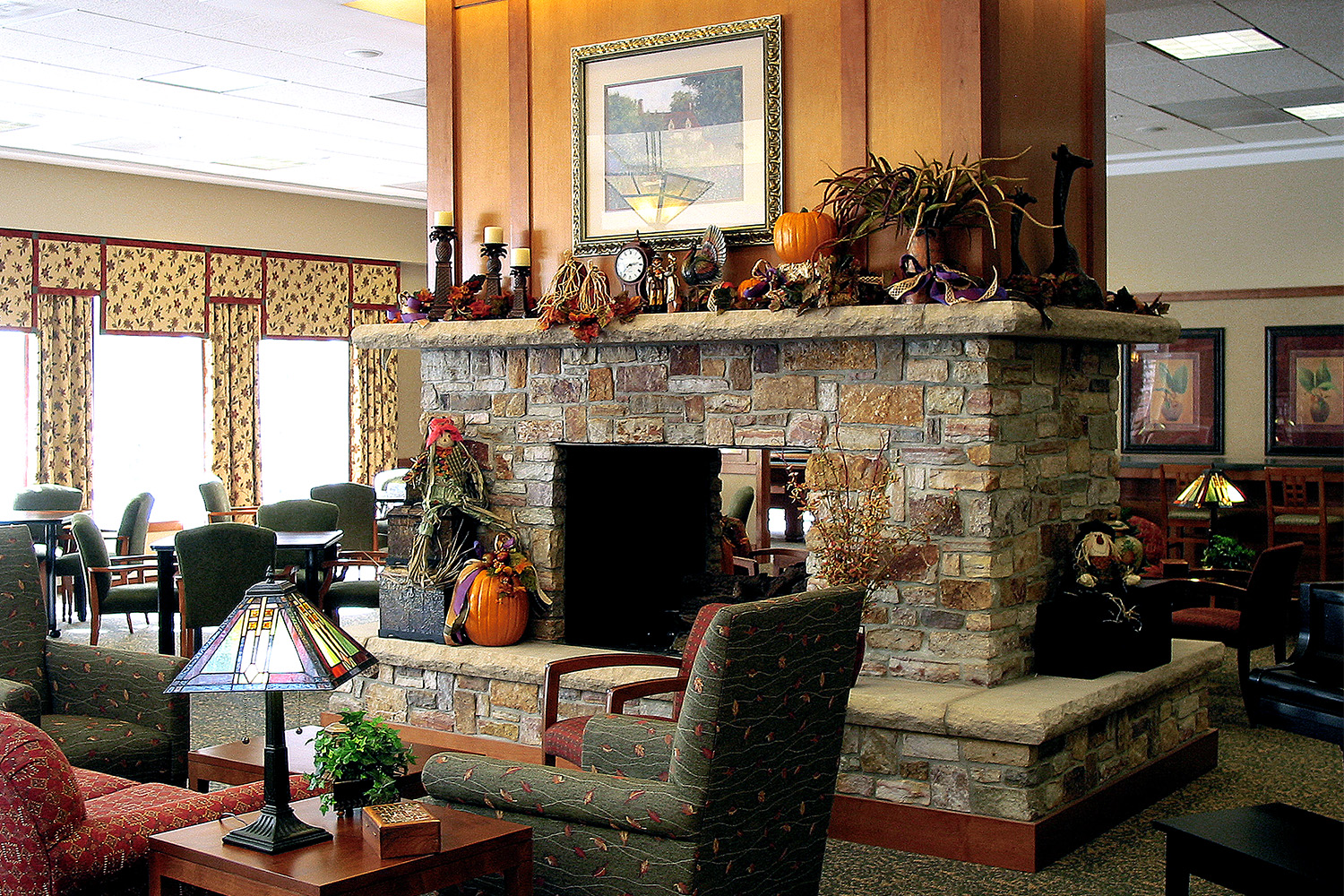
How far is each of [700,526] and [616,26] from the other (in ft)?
8.25

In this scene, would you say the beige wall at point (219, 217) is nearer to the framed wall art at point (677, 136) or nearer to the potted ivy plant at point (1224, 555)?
the framed wall art at point (677, 136)

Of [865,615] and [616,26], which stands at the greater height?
[616,26]

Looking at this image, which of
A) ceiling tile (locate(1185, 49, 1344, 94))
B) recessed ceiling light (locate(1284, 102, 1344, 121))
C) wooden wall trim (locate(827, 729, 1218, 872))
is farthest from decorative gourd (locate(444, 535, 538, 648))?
recessed ceiling light (locate(1284, 102, 1344, 121))

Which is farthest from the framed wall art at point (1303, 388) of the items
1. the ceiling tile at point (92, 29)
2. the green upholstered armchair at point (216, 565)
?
the ceiling tile at point (92, 29)

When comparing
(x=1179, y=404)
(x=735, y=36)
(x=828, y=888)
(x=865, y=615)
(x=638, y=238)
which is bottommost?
(x=828, y=888)

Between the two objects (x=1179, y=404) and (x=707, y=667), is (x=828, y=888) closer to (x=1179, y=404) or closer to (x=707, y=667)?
(x=707, y=667)

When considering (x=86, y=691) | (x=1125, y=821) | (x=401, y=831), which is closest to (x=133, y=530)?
(x=86, y=691)

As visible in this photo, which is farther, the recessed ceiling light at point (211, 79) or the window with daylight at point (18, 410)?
the window with daylight at point (18, 410)

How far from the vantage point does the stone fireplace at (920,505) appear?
4.43m

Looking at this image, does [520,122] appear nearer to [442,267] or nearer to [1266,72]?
[442,267]

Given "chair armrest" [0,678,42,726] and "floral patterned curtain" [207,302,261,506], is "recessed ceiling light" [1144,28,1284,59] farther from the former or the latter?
"floral patterned curtain" [207,302,261,506]

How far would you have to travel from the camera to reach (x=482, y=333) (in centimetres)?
568

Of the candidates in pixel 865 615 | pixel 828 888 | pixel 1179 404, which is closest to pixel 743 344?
pixel 865 615

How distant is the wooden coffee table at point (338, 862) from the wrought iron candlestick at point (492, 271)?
3.02 m
